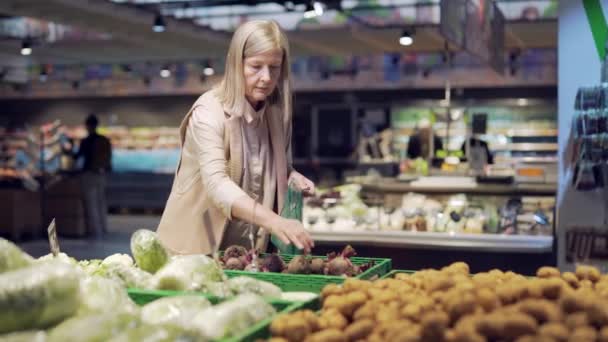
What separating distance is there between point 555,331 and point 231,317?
70 cm

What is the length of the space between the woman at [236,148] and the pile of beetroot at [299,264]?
15cm

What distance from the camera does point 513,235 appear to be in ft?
18.6

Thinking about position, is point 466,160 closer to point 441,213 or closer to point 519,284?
point 441,213

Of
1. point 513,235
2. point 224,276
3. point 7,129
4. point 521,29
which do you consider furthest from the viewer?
point 7,129

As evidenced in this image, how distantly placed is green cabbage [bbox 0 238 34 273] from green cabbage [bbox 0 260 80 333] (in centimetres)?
19

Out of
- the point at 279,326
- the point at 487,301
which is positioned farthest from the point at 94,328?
the point at 487,301

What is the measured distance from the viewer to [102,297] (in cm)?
194

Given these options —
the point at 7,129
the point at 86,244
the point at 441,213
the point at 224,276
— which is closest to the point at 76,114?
the point at 7,129

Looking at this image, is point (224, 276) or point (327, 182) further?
point (327, 182)

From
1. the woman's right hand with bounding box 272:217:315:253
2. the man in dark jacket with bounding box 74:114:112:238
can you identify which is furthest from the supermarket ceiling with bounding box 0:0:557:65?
the woman's right hand with bounding box 272:217:315:253

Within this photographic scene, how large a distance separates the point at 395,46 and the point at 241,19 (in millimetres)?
2546

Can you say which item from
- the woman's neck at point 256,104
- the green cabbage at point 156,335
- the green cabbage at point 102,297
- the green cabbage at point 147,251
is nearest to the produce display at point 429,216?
the woman's neck at point 256,104

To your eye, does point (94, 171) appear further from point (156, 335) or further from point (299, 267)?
point (156, 335)

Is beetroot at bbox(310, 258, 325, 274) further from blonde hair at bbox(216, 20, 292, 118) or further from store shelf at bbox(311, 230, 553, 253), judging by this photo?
store shelf at bbox(311, 230, 553, 253)
